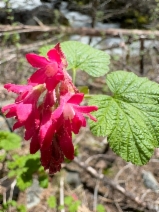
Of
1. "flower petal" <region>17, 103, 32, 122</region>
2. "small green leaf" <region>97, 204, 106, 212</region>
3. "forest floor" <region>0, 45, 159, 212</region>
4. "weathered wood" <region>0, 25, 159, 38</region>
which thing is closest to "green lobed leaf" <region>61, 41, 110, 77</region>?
"flower petal" <region>17, 103, 32, 122</region>

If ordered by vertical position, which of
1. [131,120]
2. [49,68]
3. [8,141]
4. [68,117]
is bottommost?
[8,141]

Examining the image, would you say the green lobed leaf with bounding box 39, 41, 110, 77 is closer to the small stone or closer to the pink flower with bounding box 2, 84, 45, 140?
the pink flower with bounding box 2, 84, 45, 140

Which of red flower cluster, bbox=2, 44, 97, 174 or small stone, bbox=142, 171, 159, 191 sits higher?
red flower cluster, bbox=2, 44, 97, 174

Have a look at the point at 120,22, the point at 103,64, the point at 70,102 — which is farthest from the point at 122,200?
the point at 120,22

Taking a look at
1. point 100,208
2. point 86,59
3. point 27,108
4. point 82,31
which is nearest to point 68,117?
point 27,108

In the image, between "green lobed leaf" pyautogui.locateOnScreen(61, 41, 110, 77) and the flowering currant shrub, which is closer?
the flowering currant shrub

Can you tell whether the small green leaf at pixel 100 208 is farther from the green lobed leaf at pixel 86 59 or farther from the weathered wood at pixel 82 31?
the weathered wood at pixel 82 31

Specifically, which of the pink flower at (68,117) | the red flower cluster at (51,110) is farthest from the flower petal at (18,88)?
the pink flower at (68,117)

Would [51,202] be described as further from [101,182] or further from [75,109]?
[75,109]
